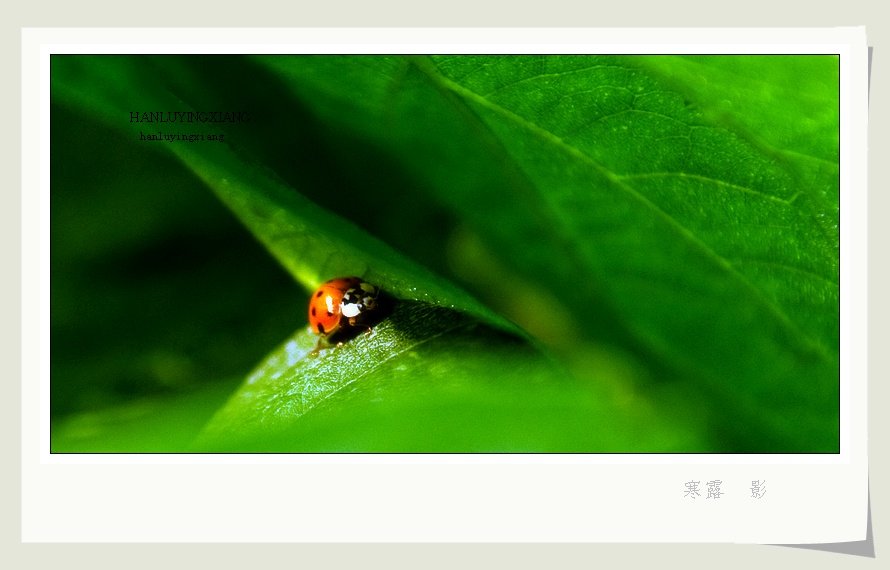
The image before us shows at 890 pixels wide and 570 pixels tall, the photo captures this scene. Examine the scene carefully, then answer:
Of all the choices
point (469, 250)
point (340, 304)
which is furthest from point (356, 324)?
point (469, 250)

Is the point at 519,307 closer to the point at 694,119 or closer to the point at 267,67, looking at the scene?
the point at 694,119

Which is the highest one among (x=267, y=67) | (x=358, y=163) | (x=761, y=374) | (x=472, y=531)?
(x=267, y=67)

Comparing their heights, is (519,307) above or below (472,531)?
above

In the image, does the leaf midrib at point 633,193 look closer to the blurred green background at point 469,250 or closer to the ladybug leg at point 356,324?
the blurred green background at point 469,250

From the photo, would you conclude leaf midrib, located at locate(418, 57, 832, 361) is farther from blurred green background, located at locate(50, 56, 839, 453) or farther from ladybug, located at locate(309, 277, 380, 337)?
ladybug, located at locate(309, 277, 380, 337)

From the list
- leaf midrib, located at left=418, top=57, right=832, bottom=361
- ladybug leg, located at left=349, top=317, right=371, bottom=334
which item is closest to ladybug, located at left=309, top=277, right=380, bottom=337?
ladybug leg, located at left=349, top=317, right=371, bottom=334

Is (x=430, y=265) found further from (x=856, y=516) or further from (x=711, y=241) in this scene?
(x=856, y=516)

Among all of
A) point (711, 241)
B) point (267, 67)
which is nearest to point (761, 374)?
point (711, 241)
